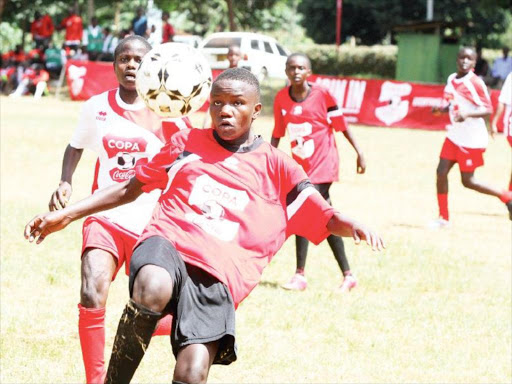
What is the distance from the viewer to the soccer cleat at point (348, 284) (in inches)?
307

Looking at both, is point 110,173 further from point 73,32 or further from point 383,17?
point 383,17

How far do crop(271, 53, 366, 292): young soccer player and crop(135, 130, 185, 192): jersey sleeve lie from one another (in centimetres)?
388

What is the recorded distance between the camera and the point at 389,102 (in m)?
23.8

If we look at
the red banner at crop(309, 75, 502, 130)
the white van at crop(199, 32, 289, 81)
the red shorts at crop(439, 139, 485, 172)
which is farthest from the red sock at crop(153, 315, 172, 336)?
the white van at crop(199, 32, 289, 81)

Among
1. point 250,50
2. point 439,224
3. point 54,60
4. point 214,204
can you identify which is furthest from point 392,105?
point 214,204

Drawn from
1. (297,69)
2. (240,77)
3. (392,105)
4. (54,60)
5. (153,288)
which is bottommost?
(392,105)

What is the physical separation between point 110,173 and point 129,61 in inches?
27.3

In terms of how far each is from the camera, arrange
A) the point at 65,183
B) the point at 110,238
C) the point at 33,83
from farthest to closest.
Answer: the point at 33,83 < the point at 65,183 < the point at 110,238

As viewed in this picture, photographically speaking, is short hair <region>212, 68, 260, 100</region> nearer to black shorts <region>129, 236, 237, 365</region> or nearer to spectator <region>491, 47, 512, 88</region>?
black shorts <region>129, 236, 237, 365</region>

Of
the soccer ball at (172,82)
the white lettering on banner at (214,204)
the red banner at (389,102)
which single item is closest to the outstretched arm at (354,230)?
the white lettering on banner at (214,204)

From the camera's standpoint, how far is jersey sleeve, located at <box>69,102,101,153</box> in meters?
5.42

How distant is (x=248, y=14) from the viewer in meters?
42.5

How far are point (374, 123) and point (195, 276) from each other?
2035 cm

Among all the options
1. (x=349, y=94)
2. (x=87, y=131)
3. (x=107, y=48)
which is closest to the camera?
(x=87, y=131)
